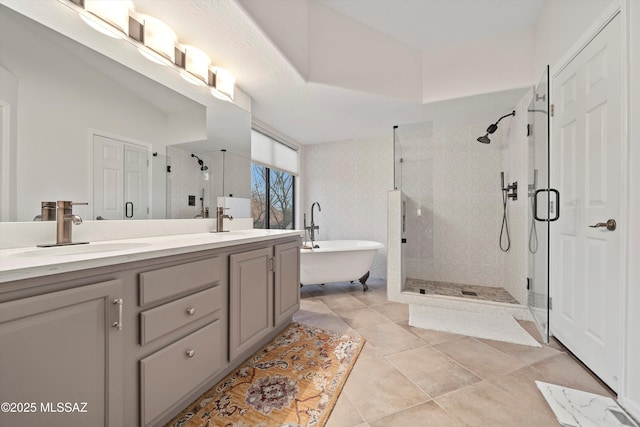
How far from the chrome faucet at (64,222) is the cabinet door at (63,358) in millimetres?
510

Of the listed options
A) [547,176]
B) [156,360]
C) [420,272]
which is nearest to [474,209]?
[420,272]

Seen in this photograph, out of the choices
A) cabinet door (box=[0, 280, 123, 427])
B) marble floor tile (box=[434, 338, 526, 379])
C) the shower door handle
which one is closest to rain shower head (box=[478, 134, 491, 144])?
the shower door handle

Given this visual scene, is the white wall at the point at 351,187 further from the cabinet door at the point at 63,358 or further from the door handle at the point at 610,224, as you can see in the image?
the cabinet door at the point at 63,358

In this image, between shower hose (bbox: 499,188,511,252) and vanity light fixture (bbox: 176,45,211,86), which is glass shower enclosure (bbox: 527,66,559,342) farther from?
vanity light fixture (bbox: 176,45,211,86)

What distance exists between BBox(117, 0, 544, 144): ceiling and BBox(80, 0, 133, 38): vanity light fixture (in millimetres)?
305

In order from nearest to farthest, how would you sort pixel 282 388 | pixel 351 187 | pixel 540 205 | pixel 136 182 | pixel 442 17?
pixel 282 388 < pixel 136 182 < pixel 540 205 < pixel 442 17 < pixel 351 187

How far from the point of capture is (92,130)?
1.38 m

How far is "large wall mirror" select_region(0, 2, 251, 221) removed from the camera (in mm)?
1121

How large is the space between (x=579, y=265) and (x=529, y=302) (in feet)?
3.23

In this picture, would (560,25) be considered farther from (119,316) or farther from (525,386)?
(119,316)

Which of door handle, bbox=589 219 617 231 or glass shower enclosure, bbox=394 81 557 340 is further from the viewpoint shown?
glass shower enclosure, bbox=394 81 557 340

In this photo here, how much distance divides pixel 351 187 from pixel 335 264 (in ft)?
5.08

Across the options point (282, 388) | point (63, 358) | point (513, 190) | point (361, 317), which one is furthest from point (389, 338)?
point (513, 190)

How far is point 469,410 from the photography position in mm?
1319
